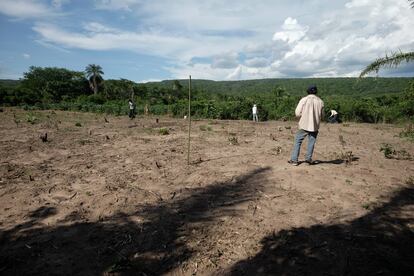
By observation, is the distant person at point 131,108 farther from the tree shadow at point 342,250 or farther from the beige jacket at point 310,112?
the tree shadow at point 342,250

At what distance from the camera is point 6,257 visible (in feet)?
11.1

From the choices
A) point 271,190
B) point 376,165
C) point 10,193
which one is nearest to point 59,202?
point 10,193

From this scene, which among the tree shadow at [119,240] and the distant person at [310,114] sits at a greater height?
the distant person at [310,114]

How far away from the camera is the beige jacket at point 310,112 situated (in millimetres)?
6238

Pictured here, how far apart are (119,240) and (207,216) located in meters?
1.22

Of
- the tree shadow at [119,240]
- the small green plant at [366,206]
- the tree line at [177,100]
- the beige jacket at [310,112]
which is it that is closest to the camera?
the tree shadow at [119,240]

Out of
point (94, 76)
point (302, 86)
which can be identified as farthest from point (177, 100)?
point (302, 86)

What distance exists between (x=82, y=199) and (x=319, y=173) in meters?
4.35

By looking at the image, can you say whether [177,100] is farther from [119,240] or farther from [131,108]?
[119,240]

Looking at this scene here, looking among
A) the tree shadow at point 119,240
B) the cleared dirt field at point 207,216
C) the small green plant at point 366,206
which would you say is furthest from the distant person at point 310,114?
the tree shadow at point 119,240

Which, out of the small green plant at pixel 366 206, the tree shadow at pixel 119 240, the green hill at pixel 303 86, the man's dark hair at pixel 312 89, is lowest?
the tree shadow at pixel 119 240

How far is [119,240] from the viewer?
3701 millimetres

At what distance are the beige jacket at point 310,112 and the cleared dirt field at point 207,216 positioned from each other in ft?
2.93

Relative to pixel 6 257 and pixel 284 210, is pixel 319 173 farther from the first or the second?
pixel 6 257
